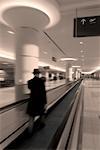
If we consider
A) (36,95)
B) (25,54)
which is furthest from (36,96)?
(25,54)

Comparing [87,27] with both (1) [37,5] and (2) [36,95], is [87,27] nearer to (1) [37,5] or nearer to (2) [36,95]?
(1) [37,5]

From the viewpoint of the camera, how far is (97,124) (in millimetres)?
5730

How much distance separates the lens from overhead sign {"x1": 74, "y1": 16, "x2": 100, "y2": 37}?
507cm

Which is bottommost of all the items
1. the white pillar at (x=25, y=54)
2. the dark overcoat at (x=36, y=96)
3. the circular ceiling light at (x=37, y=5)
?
the dark overcoat at (x=36, y=96)

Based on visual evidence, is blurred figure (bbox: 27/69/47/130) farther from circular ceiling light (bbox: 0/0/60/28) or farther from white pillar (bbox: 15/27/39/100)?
white pillar (bbox: 15/27/39/100)

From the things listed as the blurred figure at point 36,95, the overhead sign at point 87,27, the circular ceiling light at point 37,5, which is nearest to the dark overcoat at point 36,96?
the blurred figure at point 36,95

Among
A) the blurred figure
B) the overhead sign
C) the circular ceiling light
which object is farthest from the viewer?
the overhead sign

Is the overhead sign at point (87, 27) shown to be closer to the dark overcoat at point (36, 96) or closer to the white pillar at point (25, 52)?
the dark overcoat at point (36, 96)

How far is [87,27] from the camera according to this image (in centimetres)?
515

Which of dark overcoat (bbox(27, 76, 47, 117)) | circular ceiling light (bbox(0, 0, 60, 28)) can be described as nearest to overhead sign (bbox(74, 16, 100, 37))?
circular ceiling light (bbox(0, 0, 60, 28))

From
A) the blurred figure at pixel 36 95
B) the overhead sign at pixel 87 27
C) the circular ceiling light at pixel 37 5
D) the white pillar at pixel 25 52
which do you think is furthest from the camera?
the white pillar at pixel 25 52

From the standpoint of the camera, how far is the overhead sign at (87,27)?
16.6ft

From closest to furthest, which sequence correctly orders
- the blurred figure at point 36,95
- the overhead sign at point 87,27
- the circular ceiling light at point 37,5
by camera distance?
the circular ceiling light at point 37,5 < the blurred figure at point 36,95 < the overhead sign at point 87,27

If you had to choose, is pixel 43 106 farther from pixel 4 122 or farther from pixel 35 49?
pixel 35 49
